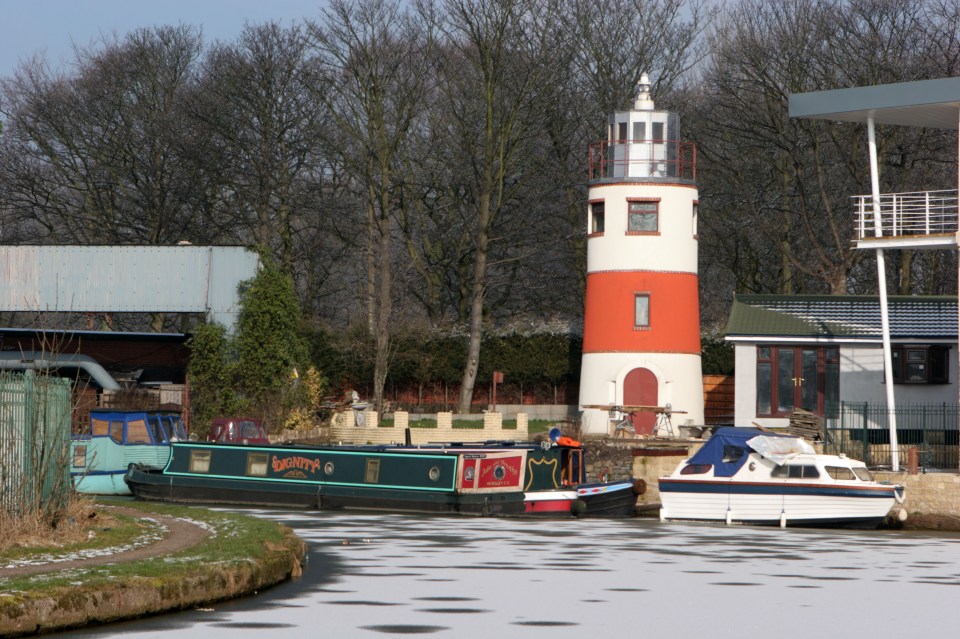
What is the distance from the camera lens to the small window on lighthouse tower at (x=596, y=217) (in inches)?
1812

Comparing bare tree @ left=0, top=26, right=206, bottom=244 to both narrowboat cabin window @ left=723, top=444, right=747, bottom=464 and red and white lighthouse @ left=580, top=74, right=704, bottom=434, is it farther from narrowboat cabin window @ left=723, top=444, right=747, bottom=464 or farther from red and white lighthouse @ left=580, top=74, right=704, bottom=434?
narrowboat cabin window @ left=723, top=444, right=747, bottom=464

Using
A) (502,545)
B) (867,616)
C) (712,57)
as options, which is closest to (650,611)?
(867,616)

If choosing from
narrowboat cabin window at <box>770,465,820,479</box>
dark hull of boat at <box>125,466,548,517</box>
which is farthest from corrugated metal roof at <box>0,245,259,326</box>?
narrowboat cabin window at <box>770,465,820,479</box>

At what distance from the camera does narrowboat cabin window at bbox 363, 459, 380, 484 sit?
32.8 m

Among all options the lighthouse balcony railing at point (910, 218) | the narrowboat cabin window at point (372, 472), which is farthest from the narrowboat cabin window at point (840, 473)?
the narrowboat cabin window at point (372, 472)

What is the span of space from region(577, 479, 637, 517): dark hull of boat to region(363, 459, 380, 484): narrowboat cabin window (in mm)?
4538

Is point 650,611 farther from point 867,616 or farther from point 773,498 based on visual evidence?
point 773,498

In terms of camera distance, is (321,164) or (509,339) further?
(321,164)

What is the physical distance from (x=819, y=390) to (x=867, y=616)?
83.8 ft

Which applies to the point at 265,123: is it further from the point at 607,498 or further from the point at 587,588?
the point at 587,588

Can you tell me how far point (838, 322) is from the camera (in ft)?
139

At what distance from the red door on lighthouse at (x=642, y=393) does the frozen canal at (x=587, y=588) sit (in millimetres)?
16503

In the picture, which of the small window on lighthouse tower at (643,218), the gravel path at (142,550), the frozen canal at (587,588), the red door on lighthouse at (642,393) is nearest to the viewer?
the frozen canal at (587,588)

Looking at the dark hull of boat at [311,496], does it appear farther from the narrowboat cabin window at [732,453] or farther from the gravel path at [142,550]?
the gravel path at [142,550]
